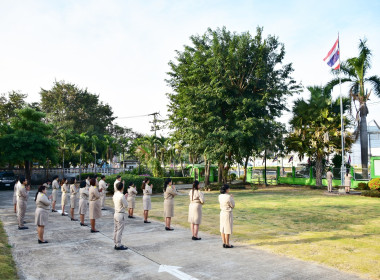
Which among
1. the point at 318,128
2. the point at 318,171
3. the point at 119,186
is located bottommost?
the point at 119,186

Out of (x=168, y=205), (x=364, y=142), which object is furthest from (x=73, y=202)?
(x=364, y=142)

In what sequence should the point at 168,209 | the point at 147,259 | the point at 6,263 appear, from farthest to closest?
the point at 168,209
the point at 147,259
the point at 6,263

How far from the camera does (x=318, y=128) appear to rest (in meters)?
26.1

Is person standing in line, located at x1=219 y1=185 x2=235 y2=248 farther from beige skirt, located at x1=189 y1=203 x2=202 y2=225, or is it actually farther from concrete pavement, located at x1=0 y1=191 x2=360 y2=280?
beige skirt, located at x1=189 y1=203 x2=202 y2=225

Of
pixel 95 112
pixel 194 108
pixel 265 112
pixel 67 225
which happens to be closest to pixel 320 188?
pixel 265 112

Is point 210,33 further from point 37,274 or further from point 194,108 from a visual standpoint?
point 37,274

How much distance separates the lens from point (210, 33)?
25.7 meters

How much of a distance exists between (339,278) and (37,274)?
556 cm

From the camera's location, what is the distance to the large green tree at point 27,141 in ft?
82.4

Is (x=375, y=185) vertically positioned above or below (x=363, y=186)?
above

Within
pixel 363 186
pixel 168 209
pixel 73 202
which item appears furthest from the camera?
pixel 363 186

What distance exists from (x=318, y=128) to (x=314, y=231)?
1834 centimetres

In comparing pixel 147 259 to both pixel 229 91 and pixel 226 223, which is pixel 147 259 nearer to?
pixel 226 223

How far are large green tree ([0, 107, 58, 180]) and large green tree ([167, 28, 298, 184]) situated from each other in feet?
39.3
